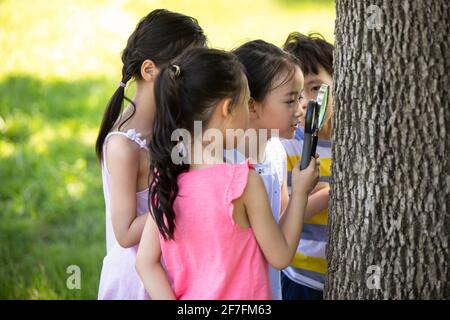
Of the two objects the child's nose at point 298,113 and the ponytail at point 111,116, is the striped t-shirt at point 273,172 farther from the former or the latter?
the ponytail at point 111,116

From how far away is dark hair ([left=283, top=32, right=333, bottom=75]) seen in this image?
3.24 metres

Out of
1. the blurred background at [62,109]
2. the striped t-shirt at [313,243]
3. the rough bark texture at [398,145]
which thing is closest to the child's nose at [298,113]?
the striped t-shirt at [313,243]

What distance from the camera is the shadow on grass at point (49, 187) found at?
4516 mm

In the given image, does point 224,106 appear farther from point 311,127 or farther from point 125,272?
point 125,272

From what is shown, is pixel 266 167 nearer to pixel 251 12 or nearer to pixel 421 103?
pixel 421 103

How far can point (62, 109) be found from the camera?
7.14 metres

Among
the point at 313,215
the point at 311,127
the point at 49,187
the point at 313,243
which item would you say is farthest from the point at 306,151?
the point at 49,187

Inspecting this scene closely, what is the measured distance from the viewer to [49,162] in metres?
6.08

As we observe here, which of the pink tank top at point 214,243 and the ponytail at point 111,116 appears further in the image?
the ponytail at point 111,116

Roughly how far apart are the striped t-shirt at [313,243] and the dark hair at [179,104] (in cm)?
74

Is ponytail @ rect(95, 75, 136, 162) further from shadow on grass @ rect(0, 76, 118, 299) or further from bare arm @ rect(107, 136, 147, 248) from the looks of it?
shadow on grass @ rect(0, 76, 118, 299)

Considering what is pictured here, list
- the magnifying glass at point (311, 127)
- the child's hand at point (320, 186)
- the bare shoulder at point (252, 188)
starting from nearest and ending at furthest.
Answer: the bare shoulder at point (252, 188) < the magnifying glass at point (311, 127) < the child's hand at point (320, 186)

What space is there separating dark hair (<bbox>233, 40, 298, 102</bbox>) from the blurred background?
0.49m

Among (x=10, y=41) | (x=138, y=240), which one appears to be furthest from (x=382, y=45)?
(x=10, y=41)
